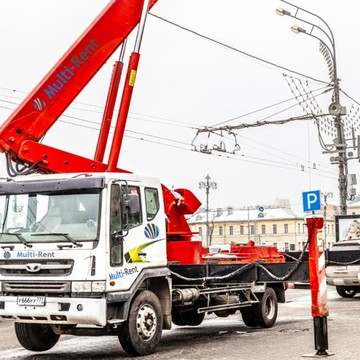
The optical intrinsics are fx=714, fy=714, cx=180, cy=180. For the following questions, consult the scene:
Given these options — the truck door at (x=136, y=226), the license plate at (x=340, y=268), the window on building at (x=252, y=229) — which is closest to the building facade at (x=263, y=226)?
the window on building at (x=252, y=229)

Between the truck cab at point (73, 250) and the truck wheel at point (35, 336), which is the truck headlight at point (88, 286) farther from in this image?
the truck wheel at point (35, 336)

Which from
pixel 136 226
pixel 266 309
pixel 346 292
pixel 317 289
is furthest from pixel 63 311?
pixel 346 292

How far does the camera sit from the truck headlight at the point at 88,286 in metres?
9.73

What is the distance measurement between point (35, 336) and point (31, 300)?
155cm

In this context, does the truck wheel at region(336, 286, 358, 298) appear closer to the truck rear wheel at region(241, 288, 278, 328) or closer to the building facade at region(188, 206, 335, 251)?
the truck rear wheel at region(241, 288, 278, 328)

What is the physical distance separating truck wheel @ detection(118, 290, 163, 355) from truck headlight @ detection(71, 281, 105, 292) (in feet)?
2.54

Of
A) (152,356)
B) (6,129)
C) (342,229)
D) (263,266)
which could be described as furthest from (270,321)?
(342,229)

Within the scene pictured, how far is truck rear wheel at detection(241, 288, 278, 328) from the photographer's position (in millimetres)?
14023

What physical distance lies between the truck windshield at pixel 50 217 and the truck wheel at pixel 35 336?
166 cm

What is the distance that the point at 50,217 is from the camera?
10.2 m

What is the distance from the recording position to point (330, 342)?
11359 millimetres

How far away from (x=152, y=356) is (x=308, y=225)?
9.69 feet

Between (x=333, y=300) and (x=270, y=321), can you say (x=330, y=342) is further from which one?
(x=333, y=300)

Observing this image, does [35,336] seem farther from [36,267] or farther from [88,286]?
[88,286]
